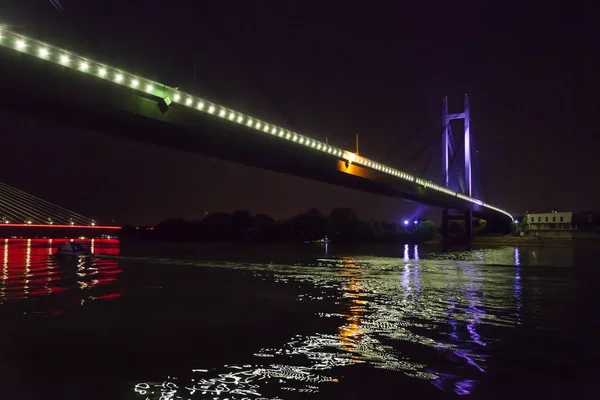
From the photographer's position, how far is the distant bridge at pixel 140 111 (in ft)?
68.9

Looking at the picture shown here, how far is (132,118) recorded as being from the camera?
26719 millimetres

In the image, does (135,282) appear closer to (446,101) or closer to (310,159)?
(310,159)

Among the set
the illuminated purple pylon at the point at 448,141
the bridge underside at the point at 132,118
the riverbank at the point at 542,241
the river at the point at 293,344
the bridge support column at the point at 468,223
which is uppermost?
the illuminated purple pylon at the point at 448,141

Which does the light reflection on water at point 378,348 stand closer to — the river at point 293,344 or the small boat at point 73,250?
the river at point 293,344

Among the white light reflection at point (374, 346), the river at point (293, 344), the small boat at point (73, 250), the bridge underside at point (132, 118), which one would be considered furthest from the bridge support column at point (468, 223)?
the white light reflection at point (374, 346)

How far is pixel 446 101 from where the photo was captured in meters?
91.4

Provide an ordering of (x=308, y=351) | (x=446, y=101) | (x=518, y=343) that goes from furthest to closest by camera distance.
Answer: (x=446, y=101), (x=518, y=343), (x=308, y=351)

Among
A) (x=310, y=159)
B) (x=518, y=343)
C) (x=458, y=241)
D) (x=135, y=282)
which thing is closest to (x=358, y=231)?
(x=458, y=241)

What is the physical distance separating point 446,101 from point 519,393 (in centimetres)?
9092

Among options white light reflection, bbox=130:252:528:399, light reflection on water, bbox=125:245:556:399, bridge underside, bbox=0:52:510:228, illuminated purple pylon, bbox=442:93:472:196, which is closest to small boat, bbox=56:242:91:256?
bridge underside, bbox=0:52:510:228

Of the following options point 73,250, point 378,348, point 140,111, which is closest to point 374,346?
point 378,348

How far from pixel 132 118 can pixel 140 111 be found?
2.19 ft

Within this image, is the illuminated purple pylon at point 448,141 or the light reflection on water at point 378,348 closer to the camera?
the light reflection on water at point 378,348

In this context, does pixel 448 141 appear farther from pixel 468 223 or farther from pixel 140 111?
pixel 140 111
